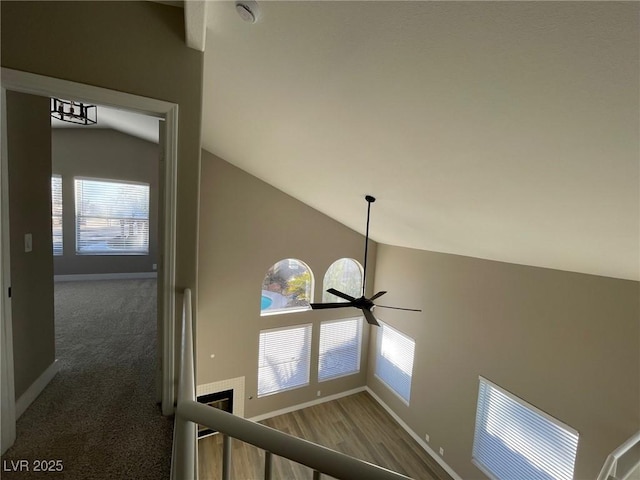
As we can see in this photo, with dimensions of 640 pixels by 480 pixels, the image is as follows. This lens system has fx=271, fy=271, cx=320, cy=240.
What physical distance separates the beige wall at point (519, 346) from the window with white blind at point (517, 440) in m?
0.13

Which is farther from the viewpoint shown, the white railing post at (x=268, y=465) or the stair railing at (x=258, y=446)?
the white railing post at (x=268, y=465)

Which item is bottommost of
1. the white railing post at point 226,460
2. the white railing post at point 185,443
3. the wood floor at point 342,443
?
the wood floor at point 342,443

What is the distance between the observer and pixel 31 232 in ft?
6.33

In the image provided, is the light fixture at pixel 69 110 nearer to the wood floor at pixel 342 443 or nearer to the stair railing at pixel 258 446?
the stair railing at pixel 258 446

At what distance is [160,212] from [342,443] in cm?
580

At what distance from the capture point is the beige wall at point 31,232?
1728 mm

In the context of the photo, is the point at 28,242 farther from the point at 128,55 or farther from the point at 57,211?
the point at 57,211

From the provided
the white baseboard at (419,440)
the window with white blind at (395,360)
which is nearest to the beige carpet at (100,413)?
the window with white blind at (395,360)

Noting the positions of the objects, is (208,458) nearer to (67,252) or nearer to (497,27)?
(67,252)

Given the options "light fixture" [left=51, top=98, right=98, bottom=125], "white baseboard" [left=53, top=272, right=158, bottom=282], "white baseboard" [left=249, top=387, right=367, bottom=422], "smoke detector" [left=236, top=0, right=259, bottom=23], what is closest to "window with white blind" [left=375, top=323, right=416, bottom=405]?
"white baseboard" [left=249, top=387, right=367, bottom=422]

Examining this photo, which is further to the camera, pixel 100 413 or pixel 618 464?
pixel 618 464

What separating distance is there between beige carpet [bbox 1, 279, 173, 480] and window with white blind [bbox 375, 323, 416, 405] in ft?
→ 16.2

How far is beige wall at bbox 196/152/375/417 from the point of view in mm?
5168

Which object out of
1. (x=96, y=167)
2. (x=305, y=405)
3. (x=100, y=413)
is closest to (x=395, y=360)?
(x=305, y=405)
